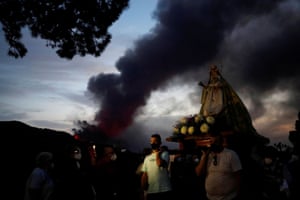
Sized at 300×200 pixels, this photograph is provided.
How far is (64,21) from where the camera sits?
10281 millimetres

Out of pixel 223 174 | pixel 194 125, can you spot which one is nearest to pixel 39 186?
pixel 223 174

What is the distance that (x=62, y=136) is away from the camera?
12000 mm

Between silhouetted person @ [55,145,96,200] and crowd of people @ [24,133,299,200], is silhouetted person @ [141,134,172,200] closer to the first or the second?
crowd of people @ [24,133,299,200]

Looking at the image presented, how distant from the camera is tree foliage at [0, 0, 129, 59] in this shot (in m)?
9.91

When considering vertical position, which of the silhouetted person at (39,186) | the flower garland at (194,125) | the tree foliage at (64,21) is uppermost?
the tree foliage at (64,21)

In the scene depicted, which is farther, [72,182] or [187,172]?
[187,172]

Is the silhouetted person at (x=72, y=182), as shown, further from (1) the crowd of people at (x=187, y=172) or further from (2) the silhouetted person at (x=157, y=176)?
(2) the silhouetted person at (x=157, y=176)

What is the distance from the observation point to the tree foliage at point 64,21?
32.5 feet

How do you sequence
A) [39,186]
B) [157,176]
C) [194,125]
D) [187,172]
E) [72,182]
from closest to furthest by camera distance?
[39,186], [72,182], [157,176], [194,125], [187,172]

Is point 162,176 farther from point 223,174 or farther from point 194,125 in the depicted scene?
point 194,125

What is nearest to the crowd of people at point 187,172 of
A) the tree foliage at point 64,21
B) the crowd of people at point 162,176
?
the crowd of people at point 162,176

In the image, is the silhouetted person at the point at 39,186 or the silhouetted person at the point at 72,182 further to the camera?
the silhouetted person at the point at 72,182

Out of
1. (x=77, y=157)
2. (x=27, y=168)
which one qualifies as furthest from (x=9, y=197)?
(x=77, y=157)

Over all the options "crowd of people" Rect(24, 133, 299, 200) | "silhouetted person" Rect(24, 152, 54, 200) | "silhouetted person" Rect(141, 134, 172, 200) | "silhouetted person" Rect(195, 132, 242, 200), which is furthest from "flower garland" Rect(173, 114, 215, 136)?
"silhouetted person" Rect(24, 152, 54, 200)
